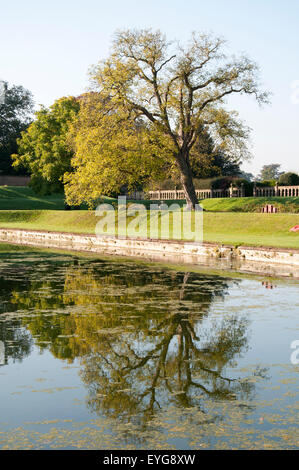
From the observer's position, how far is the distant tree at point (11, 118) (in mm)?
83875

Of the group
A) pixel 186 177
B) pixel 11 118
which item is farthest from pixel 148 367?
pixel 11 118

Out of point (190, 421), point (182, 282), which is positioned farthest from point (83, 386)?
point (182, 282)

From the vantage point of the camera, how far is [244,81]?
38188mm

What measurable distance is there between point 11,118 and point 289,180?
5611cm

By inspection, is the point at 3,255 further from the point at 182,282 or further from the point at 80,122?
the point at 80,122

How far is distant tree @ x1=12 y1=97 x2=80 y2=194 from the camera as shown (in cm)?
4959

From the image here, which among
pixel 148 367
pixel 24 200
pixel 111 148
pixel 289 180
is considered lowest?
pixel 148 367

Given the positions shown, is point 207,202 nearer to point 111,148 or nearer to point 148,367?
point 111,148

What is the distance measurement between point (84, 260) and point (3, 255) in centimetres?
394

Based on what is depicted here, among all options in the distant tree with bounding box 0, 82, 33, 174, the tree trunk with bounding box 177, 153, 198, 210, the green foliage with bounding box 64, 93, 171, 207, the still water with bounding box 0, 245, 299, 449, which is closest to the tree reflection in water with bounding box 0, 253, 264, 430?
the still water with bounding box 0, 245, 299, 449

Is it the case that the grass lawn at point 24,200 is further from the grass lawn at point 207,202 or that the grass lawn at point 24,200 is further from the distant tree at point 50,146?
the distant tree at point 50,146

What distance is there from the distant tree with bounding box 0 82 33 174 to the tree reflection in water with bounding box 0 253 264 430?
232 feet

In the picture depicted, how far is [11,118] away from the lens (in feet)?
303

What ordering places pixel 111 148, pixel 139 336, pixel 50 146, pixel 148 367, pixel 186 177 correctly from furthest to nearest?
pixel 50 146 < pixel 186 177 < pixel 111 148 < pixel 139 336 < pixel 148 367
